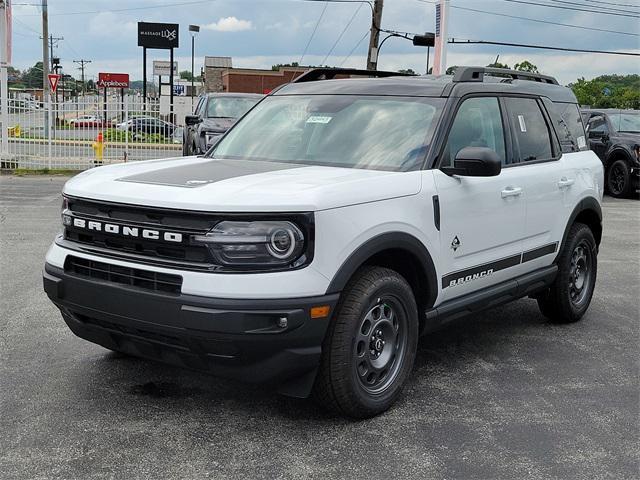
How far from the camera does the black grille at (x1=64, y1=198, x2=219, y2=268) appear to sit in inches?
136

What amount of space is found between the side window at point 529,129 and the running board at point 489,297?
88 cm

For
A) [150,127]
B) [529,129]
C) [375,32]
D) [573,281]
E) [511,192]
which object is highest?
[375,32]

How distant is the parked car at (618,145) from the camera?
52.3 feet

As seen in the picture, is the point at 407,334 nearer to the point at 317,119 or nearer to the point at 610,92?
the point at 317,119

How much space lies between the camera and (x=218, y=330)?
3338 millimetres

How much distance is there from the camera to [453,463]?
3.50 m

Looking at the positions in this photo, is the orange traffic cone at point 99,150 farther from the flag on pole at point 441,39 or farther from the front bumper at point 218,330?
the front bumper at point 218,330

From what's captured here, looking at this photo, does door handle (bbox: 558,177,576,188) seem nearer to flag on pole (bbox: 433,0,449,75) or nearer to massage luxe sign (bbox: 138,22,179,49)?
flag on pole (bbox: 433,0,449,75)

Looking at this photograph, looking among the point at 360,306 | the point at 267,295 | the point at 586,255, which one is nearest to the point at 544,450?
the point at 360,306

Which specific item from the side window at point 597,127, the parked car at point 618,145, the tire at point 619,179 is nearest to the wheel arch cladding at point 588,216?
the parked car at point 618,145

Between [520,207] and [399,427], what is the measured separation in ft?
6.39

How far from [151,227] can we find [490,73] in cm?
310

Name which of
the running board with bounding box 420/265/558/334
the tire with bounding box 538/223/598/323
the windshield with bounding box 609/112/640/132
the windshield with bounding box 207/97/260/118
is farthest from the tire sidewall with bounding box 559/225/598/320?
the windshield with bounding box 609/112/640/132

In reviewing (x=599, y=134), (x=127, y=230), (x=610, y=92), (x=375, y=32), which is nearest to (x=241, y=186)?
(x=127, y=230)
